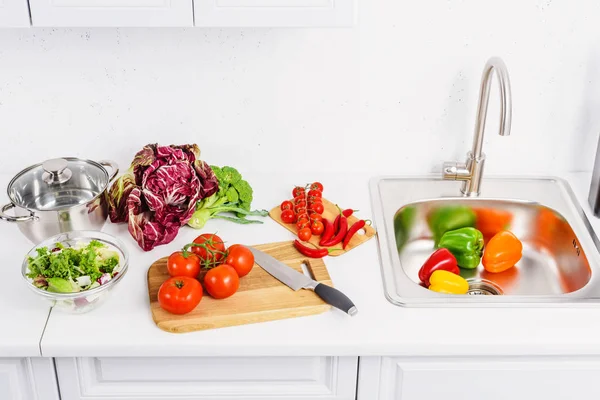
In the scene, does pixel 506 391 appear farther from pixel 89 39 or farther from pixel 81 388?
pixel 89 39

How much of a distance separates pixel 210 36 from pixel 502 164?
35.3 inches

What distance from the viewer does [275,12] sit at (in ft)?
4.61

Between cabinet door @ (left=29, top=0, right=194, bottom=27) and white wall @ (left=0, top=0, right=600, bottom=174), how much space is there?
0.40m

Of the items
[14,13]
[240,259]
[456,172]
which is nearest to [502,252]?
[456,172]

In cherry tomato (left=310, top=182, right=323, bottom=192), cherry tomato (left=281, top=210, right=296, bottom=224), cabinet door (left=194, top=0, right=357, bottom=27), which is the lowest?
cherry tomato (left=281, top=210, right=296, bottom=224)

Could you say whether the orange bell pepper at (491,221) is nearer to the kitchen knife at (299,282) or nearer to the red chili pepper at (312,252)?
the red chili pepper at (312,252)

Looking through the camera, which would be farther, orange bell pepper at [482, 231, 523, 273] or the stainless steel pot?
orange bell pepper at [482, 231, 523, 273]

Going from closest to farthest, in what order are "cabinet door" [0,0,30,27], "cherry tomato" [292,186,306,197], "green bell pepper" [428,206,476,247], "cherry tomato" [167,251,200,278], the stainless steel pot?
"cabinet door" [0,0,30,27], "cherry tomato" [167,251,200,278], the stainless steel pot, "cherry tomato" [292,186,306,197], "green bell pepper" [428,206,476,247]

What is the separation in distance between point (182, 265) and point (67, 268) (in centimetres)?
23

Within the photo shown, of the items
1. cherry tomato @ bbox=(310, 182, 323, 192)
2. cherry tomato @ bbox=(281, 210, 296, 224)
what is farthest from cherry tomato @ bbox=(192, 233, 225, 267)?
cherry tomato @ bbox=(310, 182, 323, 192)

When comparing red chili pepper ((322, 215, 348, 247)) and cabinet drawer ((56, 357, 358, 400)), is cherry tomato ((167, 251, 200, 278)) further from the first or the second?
red chili pepper ((322, 215, 348, 247))

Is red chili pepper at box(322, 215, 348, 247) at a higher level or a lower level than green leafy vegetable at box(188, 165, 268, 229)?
lower

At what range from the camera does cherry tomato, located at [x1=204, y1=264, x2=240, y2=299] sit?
1.45 metres

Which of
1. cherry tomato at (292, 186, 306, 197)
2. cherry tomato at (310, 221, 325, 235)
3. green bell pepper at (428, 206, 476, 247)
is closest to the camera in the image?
cherry tomato at (310, 221, 325, 235)
